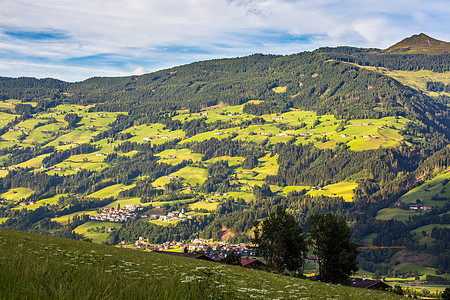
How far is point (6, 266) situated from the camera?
201 inches

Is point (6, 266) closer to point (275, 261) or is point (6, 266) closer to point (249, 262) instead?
point (275, 261)

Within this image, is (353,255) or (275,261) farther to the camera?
(275,261)

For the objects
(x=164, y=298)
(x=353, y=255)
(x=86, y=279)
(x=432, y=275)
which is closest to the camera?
(x=164, y=298)

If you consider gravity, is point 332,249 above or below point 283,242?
above

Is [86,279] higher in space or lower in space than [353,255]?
higher

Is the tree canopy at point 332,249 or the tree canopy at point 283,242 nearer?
the tree canopy at point 332,249

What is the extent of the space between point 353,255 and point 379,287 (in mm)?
10154

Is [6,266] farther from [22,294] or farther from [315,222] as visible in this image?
[315,222]

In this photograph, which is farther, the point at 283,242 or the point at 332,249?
the point at 283,242

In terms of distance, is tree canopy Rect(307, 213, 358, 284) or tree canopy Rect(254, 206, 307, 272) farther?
→ tree canopy Rect(254, 206, 307, 272)

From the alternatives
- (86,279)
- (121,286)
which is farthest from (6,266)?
(121,286)

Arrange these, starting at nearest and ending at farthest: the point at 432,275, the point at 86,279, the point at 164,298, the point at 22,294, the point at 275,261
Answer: the point at 22,294, the point at 164,298, the point at 86,279, the point at 275,261, the point at 432,275

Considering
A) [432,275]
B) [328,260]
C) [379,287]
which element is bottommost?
[432,275]

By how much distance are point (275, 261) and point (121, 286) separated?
76.6 meters
